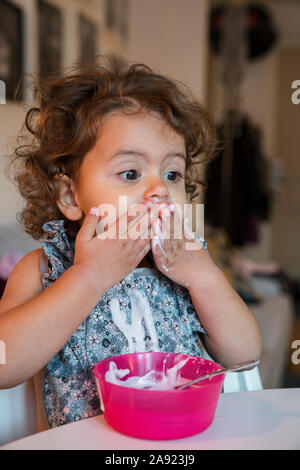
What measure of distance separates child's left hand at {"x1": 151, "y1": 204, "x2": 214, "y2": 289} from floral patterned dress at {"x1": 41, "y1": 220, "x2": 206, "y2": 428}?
0.26ft

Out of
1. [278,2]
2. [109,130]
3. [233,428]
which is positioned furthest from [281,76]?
[233,428]

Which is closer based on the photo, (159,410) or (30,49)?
(159,410)

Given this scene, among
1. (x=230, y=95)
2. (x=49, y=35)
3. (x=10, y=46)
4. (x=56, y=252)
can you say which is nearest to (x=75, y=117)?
(x=56, y=252)

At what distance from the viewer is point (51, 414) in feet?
2.96

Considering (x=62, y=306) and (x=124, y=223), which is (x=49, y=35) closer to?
(x=124, y=223)

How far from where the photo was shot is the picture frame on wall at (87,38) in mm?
2787

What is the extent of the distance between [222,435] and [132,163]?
52 centimetres

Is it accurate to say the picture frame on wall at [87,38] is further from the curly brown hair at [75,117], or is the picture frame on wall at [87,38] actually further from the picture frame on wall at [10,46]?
the curly brown hair at [75,117]

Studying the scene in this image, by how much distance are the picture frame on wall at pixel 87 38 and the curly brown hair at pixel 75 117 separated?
174cm

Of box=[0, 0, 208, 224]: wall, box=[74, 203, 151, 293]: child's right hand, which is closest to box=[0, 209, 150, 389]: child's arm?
box=[74, 203, 151, 293]: child's right hand

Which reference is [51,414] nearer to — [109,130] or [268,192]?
[109,130]

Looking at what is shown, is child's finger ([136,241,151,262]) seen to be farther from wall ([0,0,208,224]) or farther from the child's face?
wall ([0,0,208,224])

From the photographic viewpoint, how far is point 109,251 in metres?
0.81

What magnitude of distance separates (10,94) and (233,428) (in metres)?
1.84
